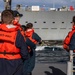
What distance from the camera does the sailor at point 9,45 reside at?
3555 millimetres

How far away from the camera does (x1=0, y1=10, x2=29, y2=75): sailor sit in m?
3.55

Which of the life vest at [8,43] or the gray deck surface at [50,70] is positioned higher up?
the life vest at [8,43]

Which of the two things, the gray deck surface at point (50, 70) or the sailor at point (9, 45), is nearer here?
the sailor at point (9, 45)

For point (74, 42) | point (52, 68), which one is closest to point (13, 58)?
point (74, 42)

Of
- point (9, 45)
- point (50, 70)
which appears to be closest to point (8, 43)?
point (9, 45)

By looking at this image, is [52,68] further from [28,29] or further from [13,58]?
[13,58]

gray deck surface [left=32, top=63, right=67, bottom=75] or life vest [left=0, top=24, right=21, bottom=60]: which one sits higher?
life vest [left=0, top=24, right=21, bottom=60]

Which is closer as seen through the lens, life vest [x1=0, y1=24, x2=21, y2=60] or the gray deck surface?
life vest [x1=0, y1=24, x2=21, y2=60]

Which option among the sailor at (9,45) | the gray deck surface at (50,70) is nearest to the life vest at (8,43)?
the sailor at (9,45)

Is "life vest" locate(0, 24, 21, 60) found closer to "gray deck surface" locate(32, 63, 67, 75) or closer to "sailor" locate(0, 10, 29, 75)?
"sailor" locate(0, 10, 29, 75)

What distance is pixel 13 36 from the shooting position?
11.6 feet

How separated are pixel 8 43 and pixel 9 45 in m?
0.03

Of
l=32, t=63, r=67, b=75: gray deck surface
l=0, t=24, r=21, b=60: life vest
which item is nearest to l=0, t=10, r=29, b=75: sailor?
l=0, t=24, r=21, b=60: life vest

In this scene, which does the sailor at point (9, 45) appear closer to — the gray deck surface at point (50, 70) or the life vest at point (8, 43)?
the life vest at point (8, 43)
